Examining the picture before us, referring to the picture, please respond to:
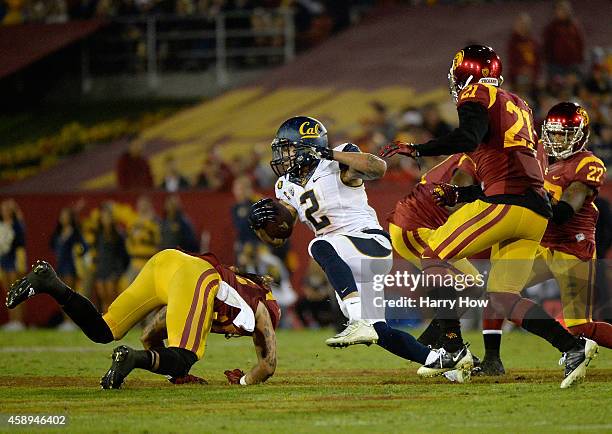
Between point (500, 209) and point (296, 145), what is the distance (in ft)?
4.59

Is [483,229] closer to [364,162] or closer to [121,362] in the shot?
[364,162]

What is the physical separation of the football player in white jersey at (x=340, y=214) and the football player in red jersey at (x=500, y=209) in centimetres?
37

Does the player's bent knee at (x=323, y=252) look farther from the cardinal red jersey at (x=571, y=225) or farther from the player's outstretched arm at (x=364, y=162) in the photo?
the cardinal red jersey at (x=571, y=225)

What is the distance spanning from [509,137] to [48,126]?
15465mm

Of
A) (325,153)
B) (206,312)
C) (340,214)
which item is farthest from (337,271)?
(206,312)

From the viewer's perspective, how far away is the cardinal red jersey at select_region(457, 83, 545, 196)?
734 cm

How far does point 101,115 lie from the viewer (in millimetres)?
21484

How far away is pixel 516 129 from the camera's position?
24.2 ft

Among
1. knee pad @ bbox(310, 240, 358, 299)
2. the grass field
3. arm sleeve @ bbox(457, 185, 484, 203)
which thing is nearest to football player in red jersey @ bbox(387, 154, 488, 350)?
arm sleeve @ bbox(457, 185, 484, 203)

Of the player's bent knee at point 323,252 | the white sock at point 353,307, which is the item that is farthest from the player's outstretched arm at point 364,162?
the white sock at point 353,307

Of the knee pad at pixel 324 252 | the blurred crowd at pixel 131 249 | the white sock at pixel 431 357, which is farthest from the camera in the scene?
the blurred crowd at pixel 131 249

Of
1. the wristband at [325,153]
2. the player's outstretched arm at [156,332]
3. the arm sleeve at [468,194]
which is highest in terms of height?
the wristband at [325,153]

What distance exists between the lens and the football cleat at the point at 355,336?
721cm

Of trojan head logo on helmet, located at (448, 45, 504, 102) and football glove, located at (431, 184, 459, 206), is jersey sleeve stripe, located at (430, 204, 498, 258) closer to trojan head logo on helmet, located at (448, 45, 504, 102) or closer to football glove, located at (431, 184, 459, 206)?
football glove, located at (431, 184, 459, 206)
